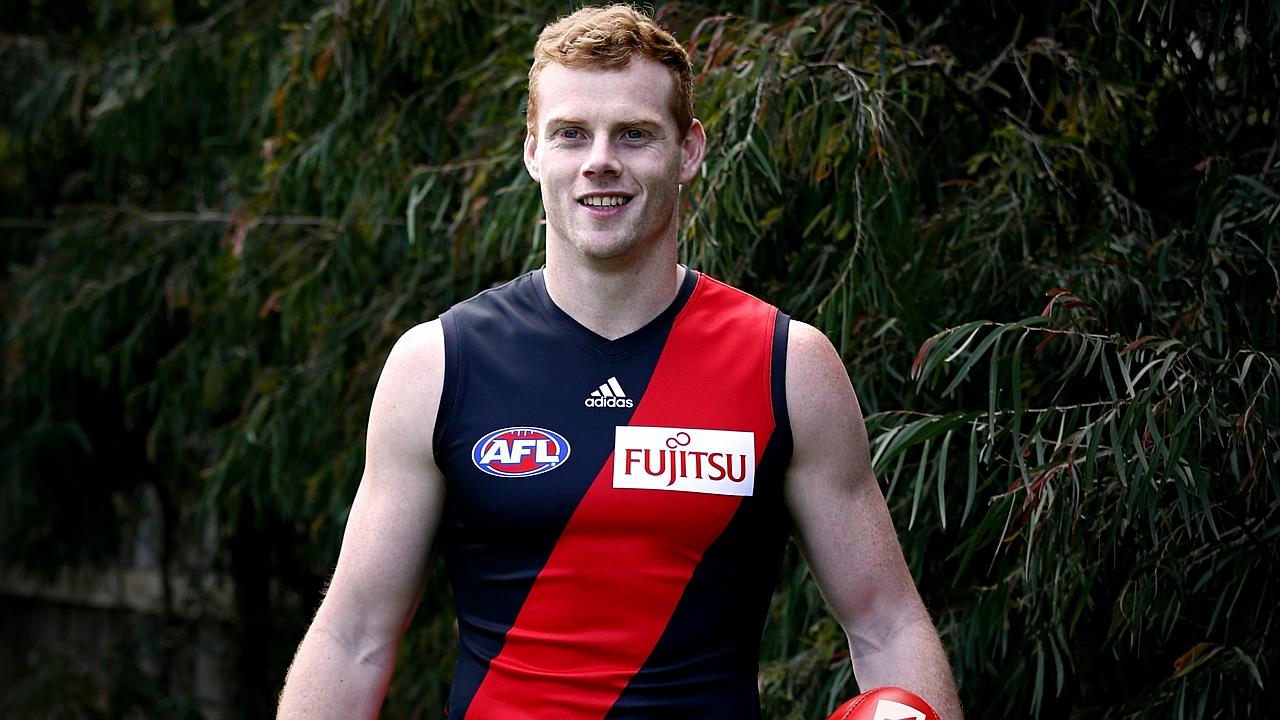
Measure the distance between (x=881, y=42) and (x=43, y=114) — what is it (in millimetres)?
4694

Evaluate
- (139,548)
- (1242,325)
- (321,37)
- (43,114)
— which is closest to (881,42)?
(1242,325)

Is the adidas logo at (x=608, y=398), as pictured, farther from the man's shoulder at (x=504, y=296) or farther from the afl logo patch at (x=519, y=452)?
the man's shoulder at (x=504, y=296)

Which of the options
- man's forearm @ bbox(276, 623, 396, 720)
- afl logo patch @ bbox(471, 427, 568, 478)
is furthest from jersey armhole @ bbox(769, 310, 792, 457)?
man's forearm @ bbox(276, 623, 396, 720)

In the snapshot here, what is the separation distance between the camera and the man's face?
2.47m

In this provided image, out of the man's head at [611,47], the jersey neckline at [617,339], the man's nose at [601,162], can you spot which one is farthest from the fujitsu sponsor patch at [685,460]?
the man's head at [611,47]

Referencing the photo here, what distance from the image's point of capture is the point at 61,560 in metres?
7.80

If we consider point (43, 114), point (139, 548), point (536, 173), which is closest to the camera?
point (536, 173)

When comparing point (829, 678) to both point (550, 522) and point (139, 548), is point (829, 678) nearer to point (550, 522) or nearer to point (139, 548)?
point (550, 522)

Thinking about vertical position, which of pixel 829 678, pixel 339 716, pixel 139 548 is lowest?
pixel 139 548

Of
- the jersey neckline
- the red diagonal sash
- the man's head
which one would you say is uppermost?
the man's head

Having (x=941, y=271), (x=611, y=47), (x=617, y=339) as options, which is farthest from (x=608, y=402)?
(x=941, y=271)

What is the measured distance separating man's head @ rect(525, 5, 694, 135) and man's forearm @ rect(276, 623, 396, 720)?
2.86 ft

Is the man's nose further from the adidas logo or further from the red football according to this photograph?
the red football

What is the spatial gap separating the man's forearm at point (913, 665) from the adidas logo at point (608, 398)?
53 centimetres
